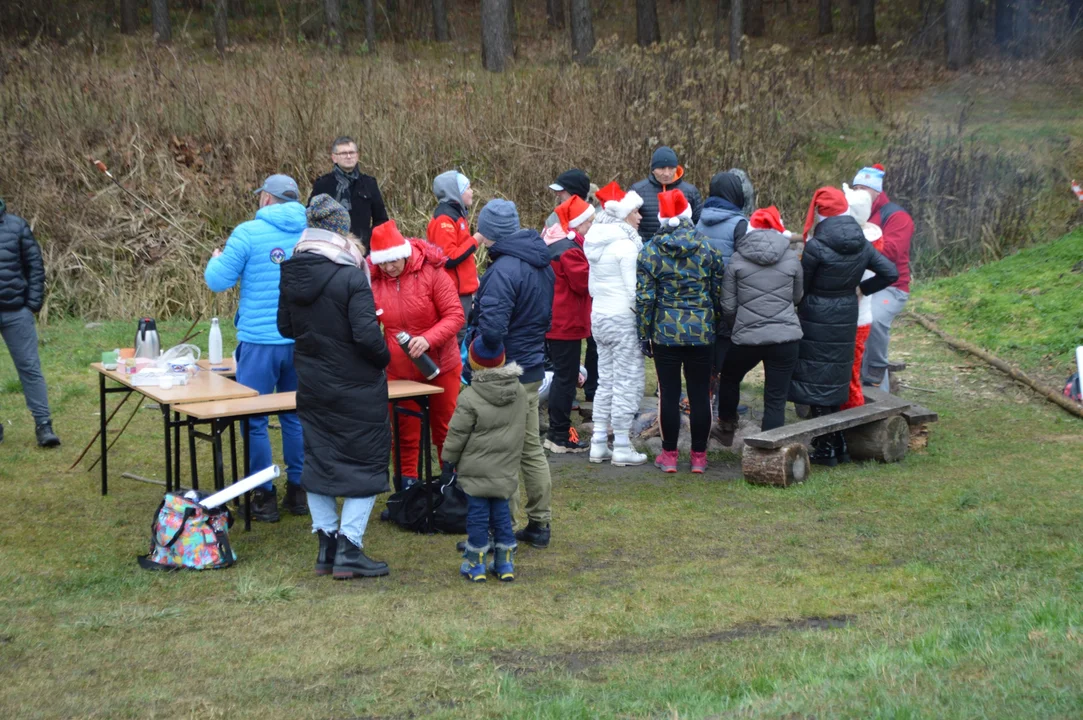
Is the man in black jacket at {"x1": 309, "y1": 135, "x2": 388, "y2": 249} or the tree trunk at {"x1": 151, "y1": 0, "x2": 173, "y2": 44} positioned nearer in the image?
the man in black jacket at {"x1": 309, "y1": 135, "x2": 388, "y2": 249}

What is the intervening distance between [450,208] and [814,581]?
383 centimetres

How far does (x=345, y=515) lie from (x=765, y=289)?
3.26 metres

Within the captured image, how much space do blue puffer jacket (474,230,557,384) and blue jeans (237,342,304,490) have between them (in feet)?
4.03

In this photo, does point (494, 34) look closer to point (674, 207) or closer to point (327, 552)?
point (674, 207)

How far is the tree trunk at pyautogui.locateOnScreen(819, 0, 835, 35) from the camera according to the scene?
3309cm

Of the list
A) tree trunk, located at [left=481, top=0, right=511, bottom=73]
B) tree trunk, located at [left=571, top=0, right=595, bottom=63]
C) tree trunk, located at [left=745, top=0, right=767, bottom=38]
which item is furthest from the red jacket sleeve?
tree trunk, located at [left=745, top=0, right=767, bottom=38]

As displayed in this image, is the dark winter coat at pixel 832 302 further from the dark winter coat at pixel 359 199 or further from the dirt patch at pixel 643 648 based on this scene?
the dark winter coat at pixel 359 199

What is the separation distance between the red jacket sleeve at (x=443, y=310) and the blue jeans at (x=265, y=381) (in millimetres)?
855

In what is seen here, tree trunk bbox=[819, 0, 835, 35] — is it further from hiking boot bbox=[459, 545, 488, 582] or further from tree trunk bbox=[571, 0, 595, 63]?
hiking boot bbox=[459, 545, 488, 582]

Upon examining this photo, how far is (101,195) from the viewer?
13484 mm

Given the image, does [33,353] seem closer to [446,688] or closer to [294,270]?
[294,270]

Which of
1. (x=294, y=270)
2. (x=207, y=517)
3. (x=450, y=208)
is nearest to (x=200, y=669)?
(x=207, y=517)

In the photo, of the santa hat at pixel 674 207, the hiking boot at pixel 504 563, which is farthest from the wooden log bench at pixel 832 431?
the hiking boot at pixel 504 563

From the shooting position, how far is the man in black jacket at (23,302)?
7.92 metres
